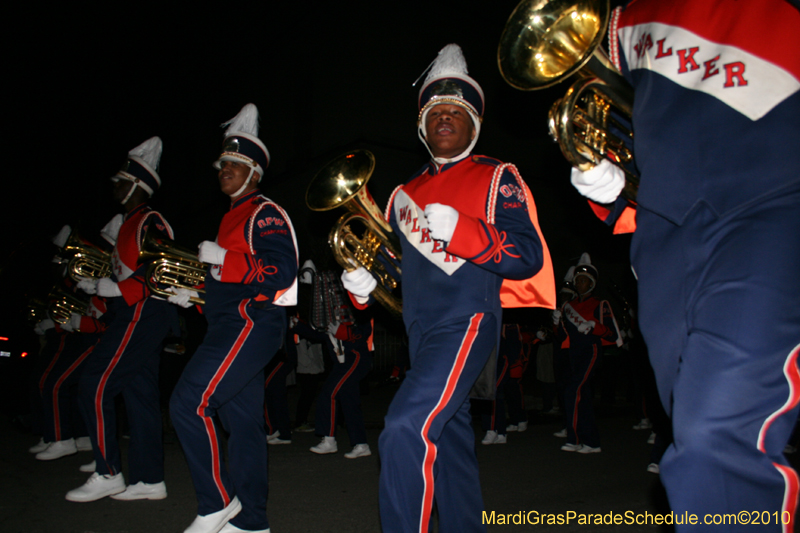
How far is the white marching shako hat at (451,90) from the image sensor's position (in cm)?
286

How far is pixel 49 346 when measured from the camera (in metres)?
6.02

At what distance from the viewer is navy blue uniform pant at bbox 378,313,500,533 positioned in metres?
2.07

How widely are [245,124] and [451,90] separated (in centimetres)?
185

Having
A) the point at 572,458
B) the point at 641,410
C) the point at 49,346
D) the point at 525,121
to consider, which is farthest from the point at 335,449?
the point at 525,121

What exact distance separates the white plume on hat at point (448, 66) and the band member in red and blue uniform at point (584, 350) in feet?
14.1

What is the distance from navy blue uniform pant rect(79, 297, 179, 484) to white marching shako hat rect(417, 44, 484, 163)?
2.54 meters

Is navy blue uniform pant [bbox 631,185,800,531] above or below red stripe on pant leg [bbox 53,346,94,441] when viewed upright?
above

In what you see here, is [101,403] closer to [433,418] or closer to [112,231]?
[112,231]

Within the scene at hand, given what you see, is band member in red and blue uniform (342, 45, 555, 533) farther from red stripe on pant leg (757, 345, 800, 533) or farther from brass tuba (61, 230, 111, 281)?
brass tuba (61, 230, 111, 281)

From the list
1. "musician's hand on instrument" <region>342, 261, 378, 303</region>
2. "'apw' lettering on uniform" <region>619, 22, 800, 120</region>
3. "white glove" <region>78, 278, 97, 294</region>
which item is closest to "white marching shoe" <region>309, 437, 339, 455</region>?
"white glove" <region>78, 278, 97, 294</region>

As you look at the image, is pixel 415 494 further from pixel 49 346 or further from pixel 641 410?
pixel 641 410

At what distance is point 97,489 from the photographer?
153 inches

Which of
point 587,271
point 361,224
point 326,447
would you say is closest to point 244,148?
point 361,224

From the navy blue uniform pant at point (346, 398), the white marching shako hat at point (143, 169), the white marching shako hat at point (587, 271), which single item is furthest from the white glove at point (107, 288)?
the white marching shako hat at point (587, 271)
